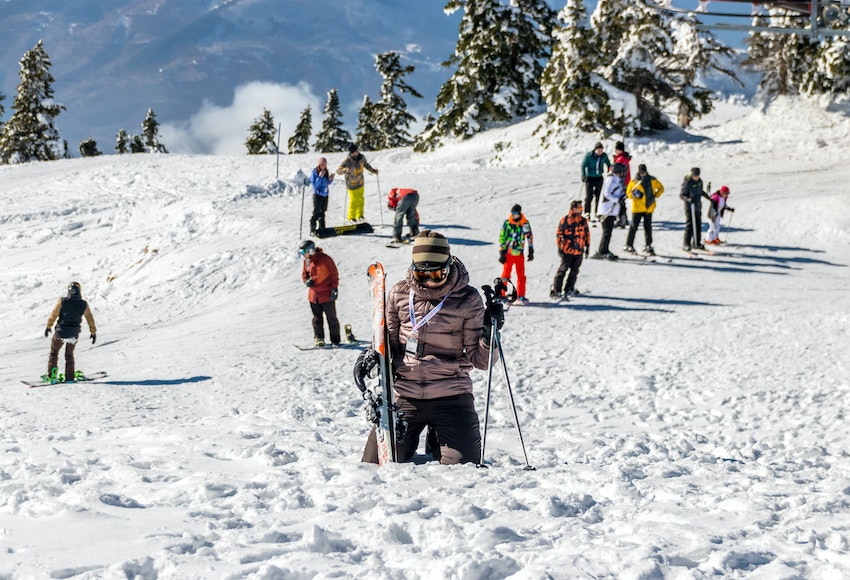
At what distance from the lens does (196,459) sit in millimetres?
6555

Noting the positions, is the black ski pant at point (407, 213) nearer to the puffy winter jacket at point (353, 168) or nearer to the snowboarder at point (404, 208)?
the snowboarder at point (404, 208)

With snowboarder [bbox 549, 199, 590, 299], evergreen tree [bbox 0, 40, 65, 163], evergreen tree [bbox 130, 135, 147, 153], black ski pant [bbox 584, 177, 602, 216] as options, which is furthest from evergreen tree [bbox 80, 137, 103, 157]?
snowboarder [bbox 549, 199, 590, 299]

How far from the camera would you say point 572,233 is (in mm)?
13938

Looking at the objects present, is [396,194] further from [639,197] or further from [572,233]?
[572,233]

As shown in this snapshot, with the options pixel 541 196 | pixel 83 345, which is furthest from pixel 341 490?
pixel 541 196

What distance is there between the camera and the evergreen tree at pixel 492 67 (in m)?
36.9

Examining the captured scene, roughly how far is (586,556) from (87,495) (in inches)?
128

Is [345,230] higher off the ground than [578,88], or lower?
lower

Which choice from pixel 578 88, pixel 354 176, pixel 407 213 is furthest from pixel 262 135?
pixel 407 213

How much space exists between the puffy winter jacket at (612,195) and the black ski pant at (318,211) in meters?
6.69

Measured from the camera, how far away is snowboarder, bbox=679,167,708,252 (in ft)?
56.9

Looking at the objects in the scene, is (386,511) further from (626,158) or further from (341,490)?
(626,158)

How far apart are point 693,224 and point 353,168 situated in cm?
807

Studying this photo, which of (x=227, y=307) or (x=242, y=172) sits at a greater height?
(x=242, y=172)
